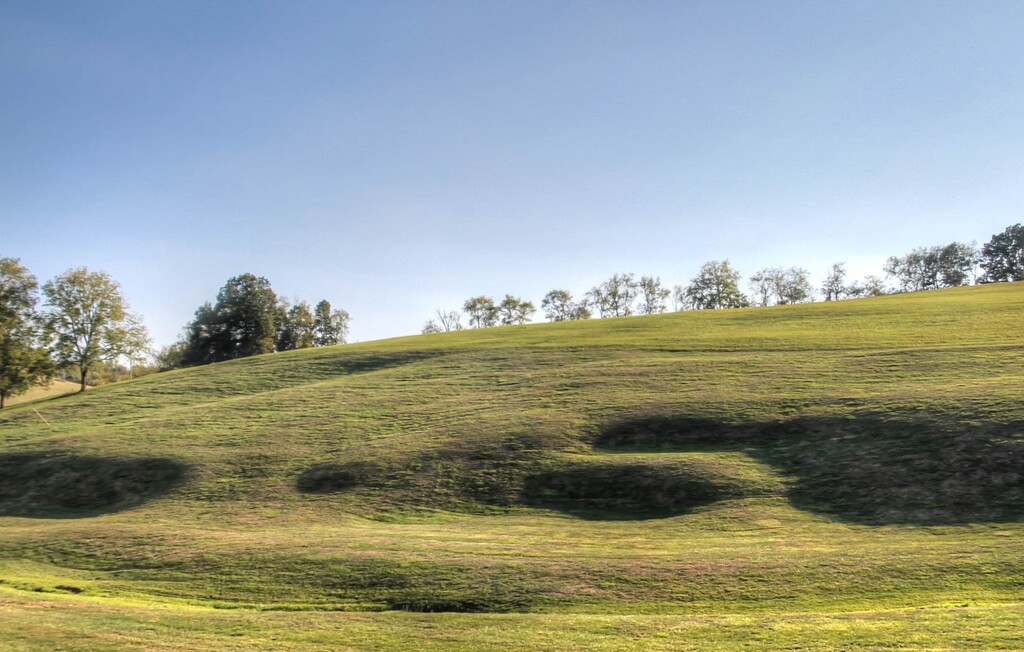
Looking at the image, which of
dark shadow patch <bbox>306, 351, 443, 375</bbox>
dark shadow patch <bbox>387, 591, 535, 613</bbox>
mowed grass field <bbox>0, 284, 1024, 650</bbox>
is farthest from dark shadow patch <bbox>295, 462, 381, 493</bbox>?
dark shadow patch <bbox>306, 351, 443, 375</bbox>

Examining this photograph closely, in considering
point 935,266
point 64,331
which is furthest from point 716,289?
point 64,331

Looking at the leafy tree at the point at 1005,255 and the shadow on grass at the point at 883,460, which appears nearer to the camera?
the shadow on grass at the point at 883,460

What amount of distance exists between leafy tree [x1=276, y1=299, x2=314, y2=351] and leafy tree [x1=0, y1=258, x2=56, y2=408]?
5522cm

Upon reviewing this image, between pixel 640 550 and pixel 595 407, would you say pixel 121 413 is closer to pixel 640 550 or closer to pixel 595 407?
pixel 595 407

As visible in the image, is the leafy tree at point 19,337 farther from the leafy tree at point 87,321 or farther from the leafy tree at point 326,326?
the leafy tree at point 326,326

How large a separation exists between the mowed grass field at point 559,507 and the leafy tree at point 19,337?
21.4 metres

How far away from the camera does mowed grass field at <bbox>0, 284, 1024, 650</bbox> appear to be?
14.1 metres

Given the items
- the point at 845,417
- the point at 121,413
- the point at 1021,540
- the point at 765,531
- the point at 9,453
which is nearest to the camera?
the point at 1021,540

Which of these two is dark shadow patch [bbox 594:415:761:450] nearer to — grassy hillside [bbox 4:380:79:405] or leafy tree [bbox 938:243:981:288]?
grassy hillside [bbox 4:380:79:405]

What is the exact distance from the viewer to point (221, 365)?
238 ft

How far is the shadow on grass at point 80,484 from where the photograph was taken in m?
31.4

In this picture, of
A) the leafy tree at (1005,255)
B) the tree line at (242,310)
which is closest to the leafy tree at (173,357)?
the tree line at (242,310)

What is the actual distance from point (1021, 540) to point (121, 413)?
5489cm

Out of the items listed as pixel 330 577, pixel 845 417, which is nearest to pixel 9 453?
pixel 330 577
